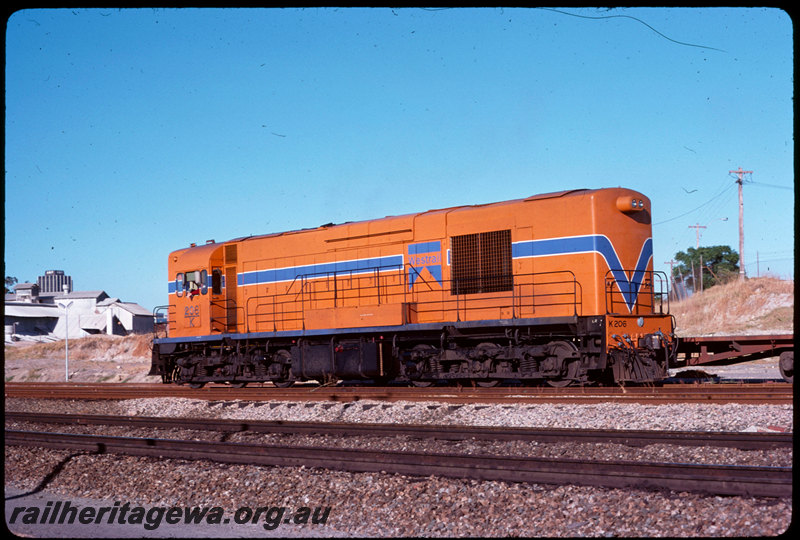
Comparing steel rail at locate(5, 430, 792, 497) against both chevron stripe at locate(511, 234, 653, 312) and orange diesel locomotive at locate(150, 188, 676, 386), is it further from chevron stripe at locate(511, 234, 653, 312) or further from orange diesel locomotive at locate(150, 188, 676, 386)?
chevron stripe at locate(511, 234, 653, 312)

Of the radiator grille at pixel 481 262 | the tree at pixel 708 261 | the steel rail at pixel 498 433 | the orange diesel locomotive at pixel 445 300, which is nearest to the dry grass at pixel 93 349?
the orange diesel locomotive at pixel 445 300

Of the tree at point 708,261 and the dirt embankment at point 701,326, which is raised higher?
the tree at point 708,261

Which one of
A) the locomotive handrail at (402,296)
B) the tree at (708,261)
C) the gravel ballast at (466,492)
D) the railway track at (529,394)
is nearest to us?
the gravel ballast at (466,492)

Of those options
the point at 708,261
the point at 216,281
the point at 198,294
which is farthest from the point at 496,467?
the point at 708,261

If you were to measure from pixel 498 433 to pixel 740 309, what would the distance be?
31.9 metres

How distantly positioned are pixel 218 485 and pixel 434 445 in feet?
9.21

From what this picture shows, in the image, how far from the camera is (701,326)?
36.5 m

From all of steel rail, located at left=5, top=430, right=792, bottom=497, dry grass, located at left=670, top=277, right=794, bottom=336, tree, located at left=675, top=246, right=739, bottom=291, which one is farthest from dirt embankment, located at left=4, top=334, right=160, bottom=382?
tree, located at left=675, top=246, right=739, bottom=291

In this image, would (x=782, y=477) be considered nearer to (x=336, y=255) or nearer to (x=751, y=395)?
(x=751, y=395)

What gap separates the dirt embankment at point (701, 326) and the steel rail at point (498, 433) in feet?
60.0

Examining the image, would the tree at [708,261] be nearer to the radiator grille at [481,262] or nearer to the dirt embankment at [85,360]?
the dirt embankment at [85,360]

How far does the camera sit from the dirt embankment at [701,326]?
32.2 metres

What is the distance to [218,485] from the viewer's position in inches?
277

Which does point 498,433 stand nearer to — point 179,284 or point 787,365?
point 787,365
